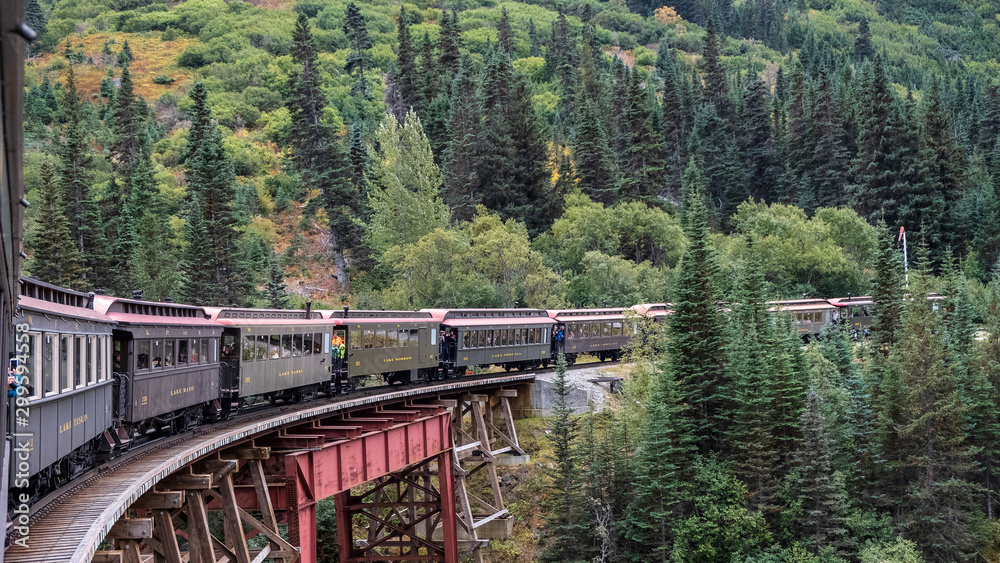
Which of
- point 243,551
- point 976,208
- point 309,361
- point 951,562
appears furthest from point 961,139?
point 243,551

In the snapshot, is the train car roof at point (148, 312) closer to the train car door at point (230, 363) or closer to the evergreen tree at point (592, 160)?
the train car door at point (230, 363)

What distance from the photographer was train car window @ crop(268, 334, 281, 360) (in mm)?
27484

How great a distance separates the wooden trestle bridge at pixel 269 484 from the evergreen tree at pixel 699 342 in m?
8.46

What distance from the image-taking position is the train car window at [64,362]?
13.3 meters

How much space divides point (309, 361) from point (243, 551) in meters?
12.0

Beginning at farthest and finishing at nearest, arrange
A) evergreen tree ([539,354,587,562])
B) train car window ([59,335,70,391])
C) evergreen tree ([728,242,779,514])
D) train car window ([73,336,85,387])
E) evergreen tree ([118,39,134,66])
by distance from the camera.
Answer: evergreen tree ([118,39,134,66]) < evergreen tree ([539,354,587,562]) < evergreen tree ([728,242,779,514]) < train car window ([73,336,85,387]) < train car window ([59,335,70,391])

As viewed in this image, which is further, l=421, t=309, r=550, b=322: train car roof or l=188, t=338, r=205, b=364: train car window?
l=421, t=309, r=550, b=322: train car roof

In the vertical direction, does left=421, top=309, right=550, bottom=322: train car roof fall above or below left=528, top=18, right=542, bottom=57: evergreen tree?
below

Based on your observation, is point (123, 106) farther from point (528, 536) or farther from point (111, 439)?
point (111, 439)

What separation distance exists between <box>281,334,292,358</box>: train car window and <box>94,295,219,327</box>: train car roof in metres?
3.56

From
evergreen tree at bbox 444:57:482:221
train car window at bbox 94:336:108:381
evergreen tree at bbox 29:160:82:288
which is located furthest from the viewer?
evergreen tree at bbox 444:57:482:221

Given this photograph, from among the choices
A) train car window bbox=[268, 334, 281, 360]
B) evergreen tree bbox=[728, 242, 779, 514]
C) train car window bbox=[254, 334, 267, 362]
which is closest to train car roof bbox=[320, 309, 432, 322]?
train car window bbox=[268, 334, 281, 360]

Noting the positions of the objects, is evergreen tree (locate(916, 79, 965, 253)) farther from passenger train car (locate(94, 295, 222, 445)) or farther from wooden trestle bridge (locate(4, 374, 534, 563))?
passenger train car (locate(94, 295, 222, 445))

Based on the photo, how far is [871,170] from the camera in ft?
291
